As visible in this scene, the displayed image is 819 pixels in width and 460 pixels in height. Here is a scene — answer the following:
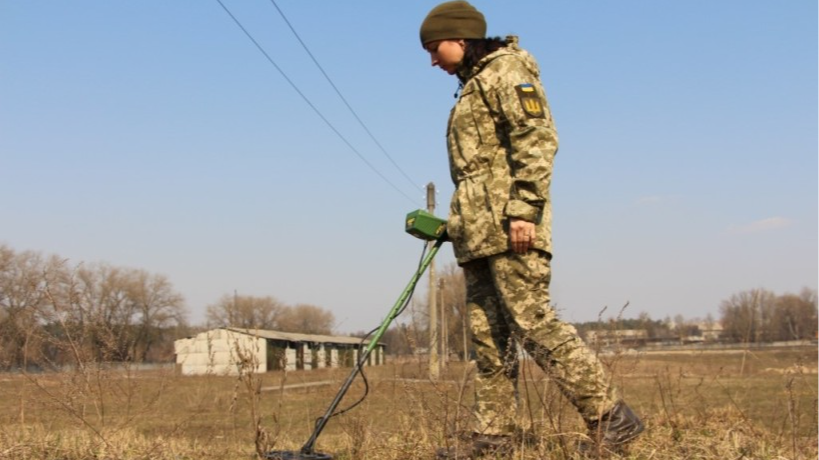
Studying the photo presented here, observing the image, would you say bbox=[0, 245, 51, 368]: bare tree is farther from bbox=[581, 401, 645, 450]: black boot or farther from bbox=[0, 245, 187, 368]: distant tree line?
bbox=[581, 401, 645, 450]: black boot

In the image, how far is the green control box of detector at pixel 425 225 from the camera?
3.60 metres

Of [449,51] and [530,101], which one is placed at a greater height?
[449,51]

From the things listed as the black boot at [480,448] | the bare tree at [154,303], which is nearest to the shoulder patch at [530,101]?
the black boot at [480,448]

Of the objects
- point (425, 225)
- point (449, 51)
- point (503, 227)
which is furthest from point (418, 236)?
point (449, 51)

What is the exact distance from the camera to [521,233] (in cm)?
312

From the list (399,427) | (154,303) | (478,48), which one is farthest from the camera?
(154,303)

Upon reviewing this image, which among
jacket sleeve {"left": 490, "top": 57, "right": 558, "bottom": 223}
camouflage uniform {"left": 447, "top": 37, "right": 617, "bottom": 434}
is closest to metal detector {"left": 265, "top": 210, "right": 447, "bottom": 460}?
camouflage uniform {"left": 447, "top": 37, "right": 617, "bottom": 434}

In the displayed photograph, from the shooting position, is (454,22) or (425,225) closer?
(454,22)

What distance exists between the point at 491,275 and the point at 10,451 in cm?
243

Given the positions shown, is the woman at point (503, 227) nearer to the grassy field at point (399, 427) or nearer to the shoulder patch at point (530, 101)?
the shoulder patch at point (530, 101)

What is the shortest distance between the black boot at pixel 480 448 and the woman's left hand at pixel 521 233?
88cm

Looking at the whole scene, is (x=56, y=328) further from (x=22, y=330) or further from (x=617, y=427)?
(x=617, y=427)

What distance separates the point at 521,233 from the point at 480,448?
1.00 meters

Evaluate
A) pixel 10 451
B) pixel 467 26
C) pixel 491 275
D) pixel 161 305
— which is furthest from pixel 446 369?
pixel 161 305
